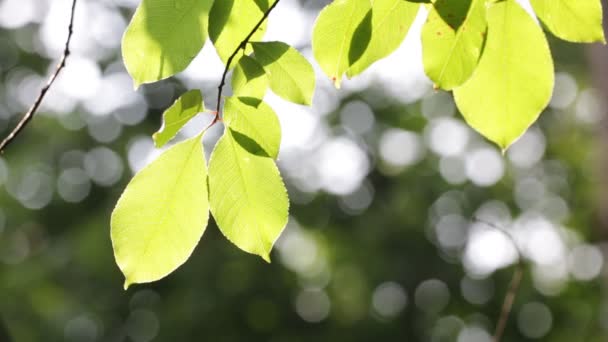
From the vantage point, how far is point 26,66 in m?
11.1

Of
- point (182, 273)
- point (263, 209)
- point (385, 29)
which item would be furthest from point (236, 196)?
point (182, 273)

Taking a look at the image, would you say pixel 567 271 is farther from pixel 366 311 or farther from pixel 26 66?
pixel 26 66

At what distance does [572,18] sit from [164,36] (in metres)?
0.35

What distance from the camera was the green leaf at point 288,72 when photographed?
75 cm

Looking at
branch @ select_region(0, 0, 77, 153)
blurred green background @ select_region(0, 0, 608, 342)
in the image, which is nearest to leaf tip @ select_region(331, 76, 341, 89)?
branch @ select_region(0, 0, 77, 153)

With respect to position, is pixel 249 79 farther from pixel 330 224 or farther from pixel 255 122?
pixel 330 224

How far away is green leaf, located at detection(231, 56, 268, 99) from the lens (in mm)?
742

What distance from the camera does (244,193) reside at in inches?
28.5

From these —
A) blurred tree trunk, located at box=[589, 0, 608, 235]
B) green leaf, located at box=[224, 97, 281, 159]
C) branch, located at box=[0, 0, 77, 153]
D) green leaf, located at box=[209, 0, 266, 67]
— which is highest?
green leaf, located at box=[209, 0, 266, 67]

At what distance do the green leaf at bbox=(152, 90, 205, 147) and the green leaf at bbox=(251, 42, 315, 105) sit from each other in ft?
0.24

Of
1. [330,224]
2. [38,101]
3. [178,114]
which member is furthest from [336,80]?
[330,224]

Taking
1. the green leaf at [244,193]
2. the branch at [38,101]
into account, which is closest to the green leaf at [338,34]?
the green leaf at [244,193]

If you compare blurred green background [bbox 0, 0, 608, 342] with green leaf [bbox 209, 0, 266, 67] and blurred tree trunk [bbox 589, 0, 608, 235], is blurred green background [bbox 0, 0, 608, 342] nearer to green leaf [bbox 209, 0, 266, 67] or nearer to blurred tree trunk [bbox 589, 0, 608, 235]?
blurred tree trunk [bbox 589, 0, 608, 235]

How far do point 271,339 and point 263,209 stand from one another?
9.19m
